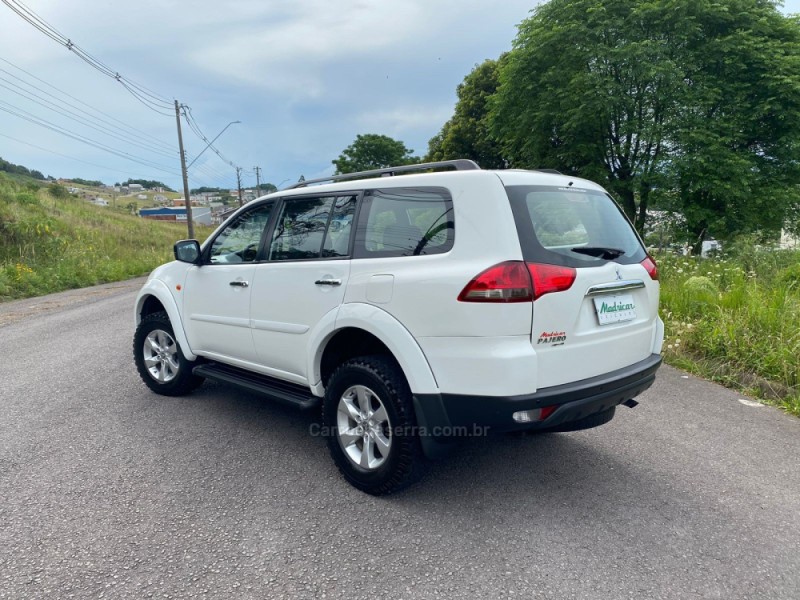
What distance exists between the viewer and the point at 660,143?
55.5 ft

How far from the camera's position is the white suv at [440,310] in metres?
2.49

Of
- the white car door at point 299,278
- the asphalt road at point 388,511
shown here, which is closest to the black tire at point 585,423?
the asphalt road at point 388,511

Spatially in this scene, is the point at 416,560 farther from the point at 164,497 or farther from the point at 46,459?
the point at 46,459

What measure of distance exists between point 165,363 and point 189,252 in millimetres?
1135

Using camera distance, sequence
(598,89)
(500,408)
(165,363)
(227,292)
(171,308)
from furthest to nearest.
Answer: (598,89)
(165,363)
(171,308)
(227,292)
(500,408)

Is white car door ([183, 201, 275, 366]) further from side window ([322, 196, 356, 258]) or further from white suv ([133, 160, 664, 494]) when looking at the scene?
side window ([322, 196, 356, 258])

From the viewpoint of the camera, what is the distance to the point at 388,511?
2814 mm

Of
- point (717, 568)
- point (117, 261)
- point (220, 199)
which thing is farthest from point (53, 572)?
point (220, 199)

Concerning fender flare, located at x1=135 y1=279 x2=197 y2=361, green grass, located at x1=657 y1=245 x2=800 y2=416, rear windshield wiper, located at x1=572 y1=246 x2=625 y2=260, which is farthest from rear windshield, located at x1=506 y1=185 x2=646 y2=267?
fender flare, located at x1=135 y1=279 x2=197 y2=361

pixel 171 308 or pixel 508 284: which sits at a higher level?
pixel 508 284

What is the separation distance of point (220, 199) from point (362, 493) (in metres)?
107

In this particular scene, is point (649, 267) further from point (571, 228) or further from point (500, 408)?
point (500, 408)

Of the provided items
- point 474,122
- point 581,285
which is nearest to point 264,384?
point 581,285

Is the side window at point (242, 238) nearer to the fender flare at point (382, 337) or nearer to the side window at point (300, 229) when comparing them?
the side window at point (300, 229)
